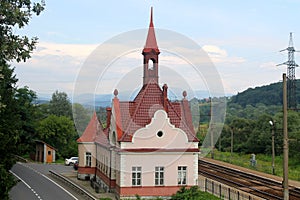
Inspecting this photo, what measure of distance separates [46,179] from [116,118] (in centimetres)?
1455

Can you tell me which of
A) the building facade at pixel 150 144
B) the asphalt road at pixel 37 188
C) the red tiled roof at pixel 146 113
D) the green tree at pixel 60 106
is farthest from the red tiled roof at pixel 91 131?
the green tree at pixel 60 106

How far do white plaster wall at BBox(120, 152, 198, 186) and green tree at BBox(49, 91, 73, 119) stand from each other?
60306 mm

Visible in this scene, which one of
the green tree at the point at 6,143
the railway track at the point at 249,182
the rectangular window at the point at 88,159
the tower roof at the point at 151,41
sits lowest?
the railway track at the point at 249,182

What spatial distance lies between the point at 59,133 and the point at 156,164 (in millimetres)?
35088

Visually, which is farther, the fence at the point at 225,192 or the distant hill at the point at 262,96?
the distant hill at the point at 262,96

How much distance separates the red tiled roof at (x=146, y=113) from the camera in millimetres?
27891

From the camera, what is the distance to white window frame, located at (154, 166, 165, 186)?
27641 millimetres

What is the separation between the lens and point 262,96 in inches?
4919

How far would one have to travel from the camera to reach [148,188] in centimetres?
2742

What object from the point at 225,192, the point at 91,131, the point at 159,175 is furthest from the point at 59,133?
the point at 159,175

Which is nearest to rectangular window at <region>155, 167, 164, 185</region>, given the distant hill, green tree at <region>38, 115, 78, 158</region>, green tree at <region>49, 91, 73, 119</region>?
green tree at <region>38, 115, 78, 158</region>

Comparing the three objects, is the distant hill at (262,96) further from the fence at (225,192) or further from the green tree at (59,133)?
the fence at (225,192)

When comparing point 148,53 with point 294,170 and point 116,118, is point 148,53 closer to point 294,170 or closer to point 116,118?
point 116,118

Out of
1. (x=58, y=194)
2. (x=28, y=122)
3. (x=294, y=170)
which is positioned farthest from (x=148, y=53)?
(x=28, y=122)
